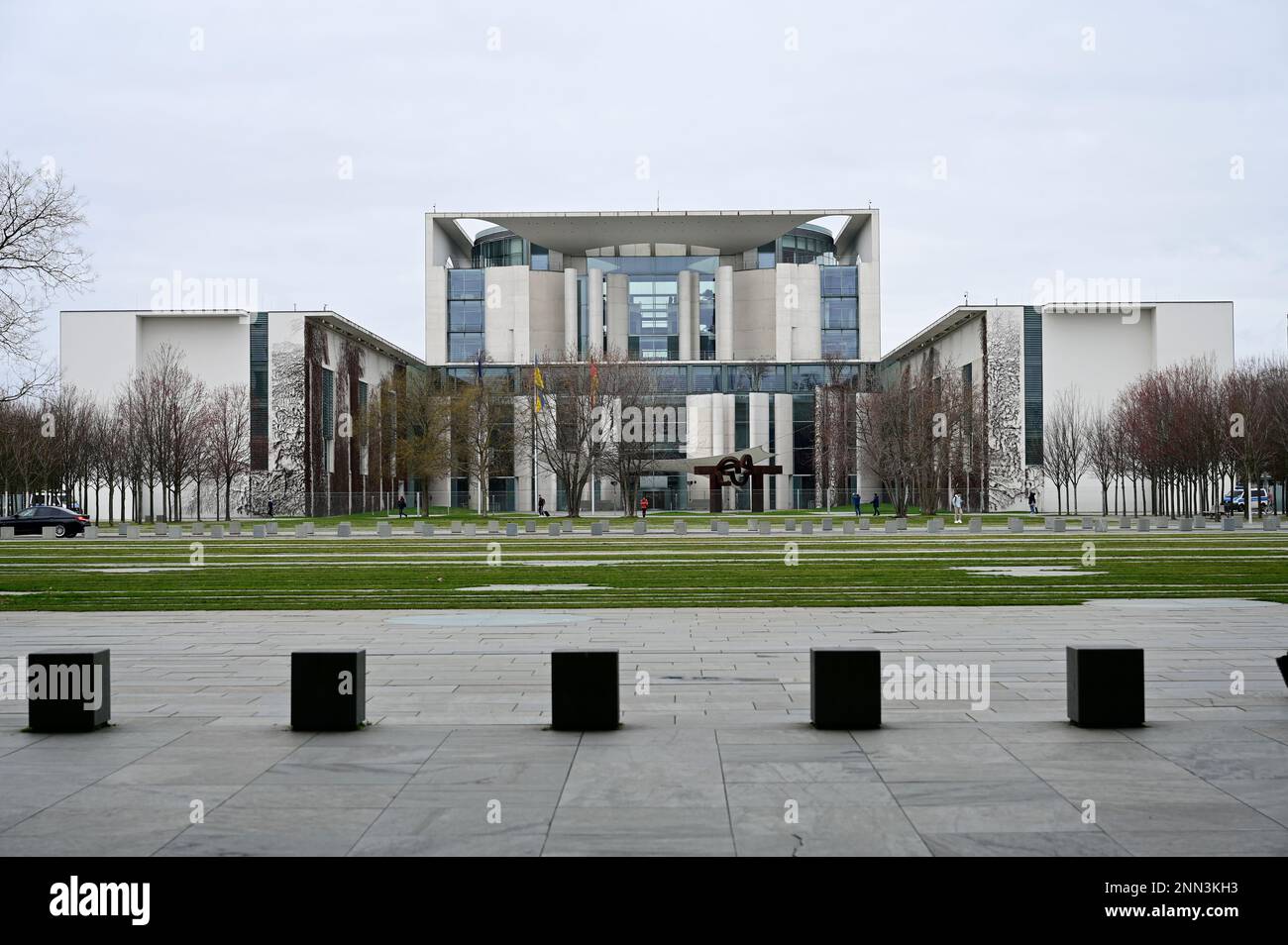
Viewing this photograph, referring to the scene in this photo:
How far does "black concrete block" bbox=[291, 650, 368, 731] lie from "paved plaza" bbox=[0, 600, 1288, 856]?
0.19m

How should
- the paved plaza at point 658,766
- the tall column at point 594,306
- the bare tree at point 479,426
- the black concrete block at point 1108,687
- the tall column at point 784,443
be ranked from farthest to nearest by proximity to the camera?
1. the tall column at point 594,306
2. the tall column at point 784,443
3. the bare tree at point 479,426
4. the black concrete block at point 1108,687
5. the paved plaza at point 658,766

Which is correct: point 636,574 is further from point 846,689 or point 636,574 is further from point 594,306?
point 594,306

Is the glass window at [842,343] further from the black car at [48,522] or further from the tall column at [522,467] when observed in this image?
the black car at [48,522]

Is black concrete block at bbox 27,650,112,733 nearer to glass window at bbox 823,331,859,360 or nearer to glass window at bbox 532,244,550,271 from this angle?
glass window at bbox 823,331,859,360

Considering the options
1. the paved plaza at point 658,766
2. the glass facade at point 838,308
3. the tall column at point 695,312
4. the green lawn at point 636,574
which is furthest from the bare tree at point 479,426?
the paved plaza at point 658,766

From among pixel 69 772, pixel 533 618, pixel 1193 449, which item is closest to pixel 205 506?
pixel 1193 449

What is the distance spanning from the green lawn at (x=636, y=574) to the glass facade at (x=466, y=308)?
67.2 m

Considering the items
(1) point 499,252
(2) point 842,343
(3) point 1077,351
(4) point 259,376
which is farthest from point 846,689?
(1) point 499,252

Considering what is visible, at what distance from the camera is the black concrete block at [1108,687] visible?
396 inches

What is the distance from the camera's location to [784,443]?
106250 millimetres
